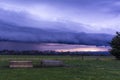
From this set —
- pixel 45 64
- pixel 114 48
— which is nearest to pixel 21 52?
pixel 114 48

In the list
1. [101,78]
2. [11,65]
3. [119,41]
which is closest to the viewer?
[101,78]

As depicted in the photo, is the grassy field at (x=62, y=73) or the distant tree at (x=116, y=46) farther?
the distant tree at (x=116, y=46)

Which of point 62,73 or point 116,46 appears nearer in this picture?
point 62,73

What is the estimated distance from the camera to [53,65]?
45.0m

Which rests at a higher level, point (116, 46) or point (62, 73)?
point (116, 46)

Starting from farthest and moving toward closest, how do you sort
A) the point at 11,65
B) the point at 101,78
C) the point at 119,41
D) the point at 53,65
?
the point at 119,41 < the point at 53,65 < the point at 11,65 < the point at 101,78

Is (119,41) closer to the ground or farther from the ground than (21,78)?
farther from the ground

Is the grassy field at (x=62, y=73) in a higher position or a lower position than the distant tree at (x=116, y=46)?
A: lower

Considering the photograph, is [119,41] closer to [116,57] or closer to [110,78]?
[116,57]

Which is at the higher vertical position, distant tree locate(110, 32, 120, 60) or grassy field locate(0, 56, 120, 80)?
distant tree locate(110, 32, 120, 60)

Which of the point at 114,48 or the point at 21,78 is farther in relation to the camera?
the point at 114,48

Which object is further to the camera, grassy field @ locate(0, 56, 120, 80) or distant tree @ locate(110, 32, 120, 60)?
distant tree @ locate(110, 32, 120, 60)

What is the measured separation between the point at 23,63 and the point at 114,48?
34.9 meters

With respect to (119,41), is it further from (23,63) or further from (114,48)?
(23,63)
